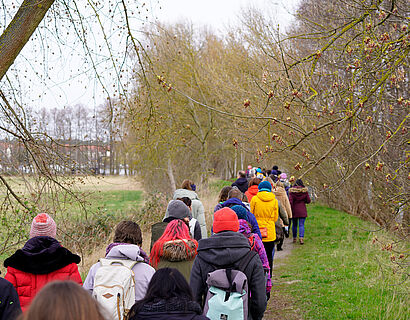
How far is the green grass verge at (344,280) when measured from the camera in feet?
23.6

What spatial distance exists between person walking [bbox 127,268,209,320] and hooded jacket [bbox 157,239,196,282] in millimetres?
1793

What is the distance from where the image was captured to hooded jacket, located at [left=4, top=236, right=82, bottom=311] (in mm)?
3793

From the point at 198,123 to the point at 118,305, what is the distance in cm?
2181

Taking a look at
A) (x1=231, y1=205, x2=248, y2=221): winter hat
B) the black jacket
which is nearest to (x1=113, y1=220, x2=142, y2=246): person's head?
the black jacket

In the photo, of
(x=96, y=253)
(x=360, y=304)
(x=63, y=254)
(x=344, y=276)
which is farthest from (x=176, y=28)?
(x=63, y=254)

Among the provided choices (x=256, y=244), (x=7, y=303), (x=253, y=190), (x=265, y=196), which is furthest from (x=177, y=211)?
(x=253, y=190)

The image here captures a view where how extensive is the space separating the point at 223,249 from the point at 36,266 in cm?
169

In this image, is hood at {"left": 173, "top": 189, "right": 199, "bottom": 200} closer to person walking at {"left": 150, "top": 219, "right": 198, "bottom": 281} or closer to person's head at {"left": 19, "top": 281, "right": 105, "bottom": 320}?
→ person walking at {"left": 150, "top": 219, "right": 198, "bottom": 281}

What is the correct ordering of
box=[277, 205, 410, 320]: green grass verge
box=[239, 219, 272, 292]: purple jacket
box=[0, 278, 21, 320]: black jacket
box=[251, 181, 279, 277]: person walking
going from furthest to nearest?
box=[251, 181, 279, 277]: person walking
box=[277, 205, 410, 320]: green grass verge
box=[239, 219, 272, 292]: purple jacket
box=[0, 278, 21, 320]: black jacket

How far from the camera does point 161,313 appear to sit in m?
2.85

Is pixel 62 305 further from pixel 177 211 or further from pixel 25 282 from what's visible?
pixel 177 211

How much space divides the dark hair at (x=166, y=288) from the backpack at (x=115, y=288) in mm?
953

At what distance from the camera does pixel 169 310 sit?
2848 mm

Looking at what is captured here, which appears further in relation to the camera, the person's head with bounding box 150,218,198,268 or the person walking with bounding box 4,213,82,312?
the person's head with bounding box 150,218,198,268
